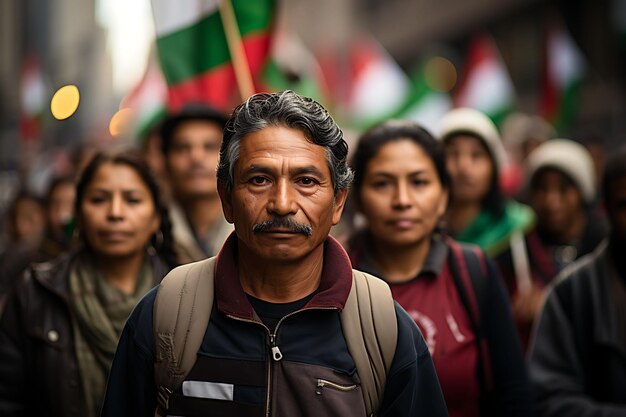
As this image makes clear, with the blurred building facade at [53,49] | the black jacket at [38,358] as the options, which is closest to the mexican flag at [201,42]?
the black jacket at [38,358]

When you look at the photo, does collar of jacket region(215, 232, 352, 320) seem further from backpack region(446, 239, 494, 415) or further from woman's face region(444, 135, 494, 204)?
woman's face region(444, 135, 494, 204)

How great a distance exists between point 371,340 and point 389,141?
1.58 m

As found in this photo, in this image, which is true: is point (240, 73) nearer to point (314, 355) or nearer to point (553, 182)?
point (553, 182)

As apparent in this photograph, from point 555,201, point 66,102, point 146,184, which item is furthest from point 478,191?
point 66,102

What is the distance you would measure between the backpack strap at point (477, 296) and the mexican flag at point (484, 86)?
30.0ft

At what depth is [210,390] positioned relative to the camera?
2.96 metres

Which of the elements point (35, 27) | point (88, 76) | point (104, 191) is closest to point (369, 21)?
point (88, 76)

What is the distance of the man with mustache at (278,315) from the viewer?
2.95m

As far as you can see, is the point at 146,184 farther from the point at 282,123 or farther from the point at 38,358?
the point at 282,123

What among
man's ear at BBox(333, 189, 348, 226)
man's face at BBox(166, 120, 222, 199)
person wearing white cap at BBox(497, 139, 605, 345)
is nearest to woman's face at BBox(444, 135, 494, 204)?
person wearing white cap at BBox(497, 139, 605, 345)

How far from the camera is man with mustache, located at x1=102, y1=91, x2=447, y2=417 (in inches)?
116

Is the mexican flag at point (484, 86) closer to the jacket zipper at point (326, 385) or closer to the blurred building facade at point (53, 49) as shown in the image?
the jacket zipper at point (326, 385)

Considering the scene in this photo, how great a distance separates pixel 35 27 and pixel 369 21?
45023mm

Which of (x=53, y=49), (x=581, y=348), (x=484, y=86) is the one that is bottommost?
(x=581, y=348)
